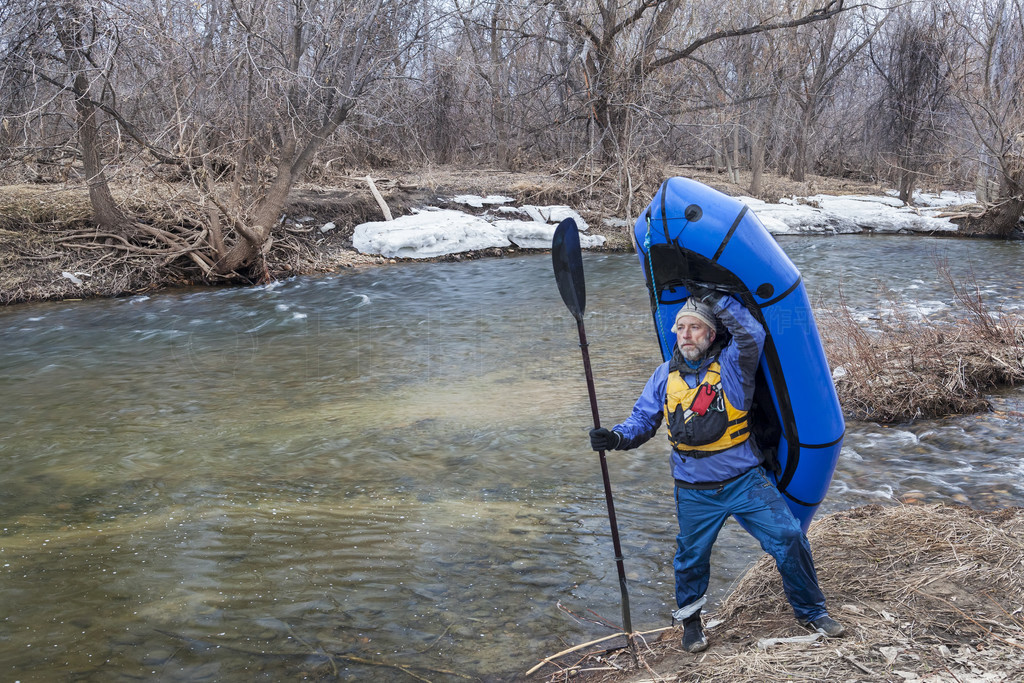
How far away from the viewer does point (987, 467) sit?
5602mm

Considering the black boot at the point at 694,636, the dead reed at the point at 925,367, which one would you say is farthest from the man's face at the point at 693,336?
the dead reed at the point at 925,367

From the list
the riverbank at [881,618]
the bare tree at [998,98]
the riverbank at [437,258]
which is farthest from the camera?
the bare tree at [998,98]

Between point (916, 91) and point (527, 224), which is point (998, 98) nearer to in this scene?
point (916, 91)

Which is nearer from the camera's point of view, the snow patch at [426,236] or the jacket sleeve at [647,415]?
the jacket sleeve at [647,415]

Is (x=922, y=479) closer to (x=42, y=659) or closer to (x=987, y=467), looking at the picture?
(x=987, y=467)

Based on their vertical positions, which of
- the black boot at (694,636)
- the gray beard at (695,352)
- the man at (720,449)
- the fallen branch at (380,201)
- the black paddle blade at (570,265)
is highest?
the fallen branch at (380,201)

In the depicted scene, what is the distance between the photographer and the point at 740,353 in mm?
3193

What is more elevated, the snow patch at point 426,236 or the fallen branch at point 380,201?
the fallen branch at point 380,201

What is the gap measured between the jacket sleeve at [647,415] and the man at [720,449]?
0.01m

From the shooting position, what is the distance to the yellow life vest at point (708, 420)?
10.5 feet

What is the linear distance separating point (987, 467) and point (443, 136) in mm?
19362

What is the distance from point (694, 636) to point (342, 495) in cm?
295

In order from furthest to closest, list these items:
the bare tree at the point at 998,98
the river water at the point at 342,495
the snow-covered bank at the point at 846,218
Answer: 1. the snow-covered bank at the point at 846,218
2. the bare tree at the point at 998,98
3. the river water at the point at 342,495

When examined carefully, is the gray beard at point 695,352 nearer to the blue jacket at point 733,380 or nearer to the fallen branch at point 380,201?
the blue jacket at point 733,380
